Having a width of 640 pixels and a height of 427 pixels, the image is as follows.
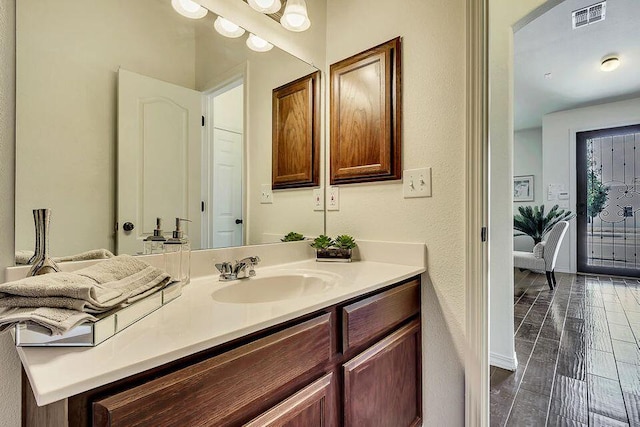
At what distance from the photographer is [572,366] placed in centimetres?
197

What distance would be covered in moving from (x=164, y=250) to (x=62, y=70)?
587 mm

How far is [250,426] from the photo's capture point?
0.65m

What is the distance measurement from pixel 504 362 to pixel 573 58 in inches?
131

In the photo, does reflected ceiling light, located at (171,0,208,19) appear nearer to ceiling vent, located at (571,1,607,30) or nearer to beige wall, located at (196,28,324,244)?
beige wall, located at (196,28,324,244)

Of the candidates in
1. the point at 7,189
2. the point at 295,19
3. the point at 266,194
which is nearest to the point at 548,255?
the point at 266,194

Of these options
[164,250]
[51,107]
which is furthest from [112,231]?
[51,107]

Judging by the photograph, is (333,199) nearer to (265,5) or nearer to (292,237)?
(292,237)

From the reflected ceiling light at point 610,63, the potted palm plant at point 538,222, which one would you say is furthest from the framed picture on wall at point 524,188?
the reflected ceiling light at point 610,63

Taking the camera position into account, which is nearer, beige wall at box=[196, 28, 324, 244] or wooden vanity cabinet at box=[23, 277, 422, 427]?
wooden vanity cabinet at box=[23, 277, 422, 427]

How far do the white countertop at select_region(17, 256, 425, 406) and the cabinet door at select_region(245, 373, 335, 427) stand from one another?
0.20m

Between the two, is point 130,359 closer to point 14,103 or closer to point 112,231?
point 112,231

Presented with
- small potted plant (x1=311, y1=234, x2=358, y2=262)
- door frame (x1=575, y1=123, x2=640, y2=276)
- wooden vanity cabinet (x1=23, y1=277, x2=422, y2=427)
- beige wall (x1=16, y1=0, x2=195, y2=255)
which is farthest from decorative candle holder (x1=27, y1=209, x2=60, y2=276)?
door frame (x1=575, y1=123, x2=640, y2=276)

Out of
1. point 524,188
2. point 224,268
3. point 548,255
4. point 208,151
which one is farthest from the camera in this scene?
point 524,188

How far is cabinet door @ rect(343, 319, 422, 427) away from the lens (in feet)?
3.05
